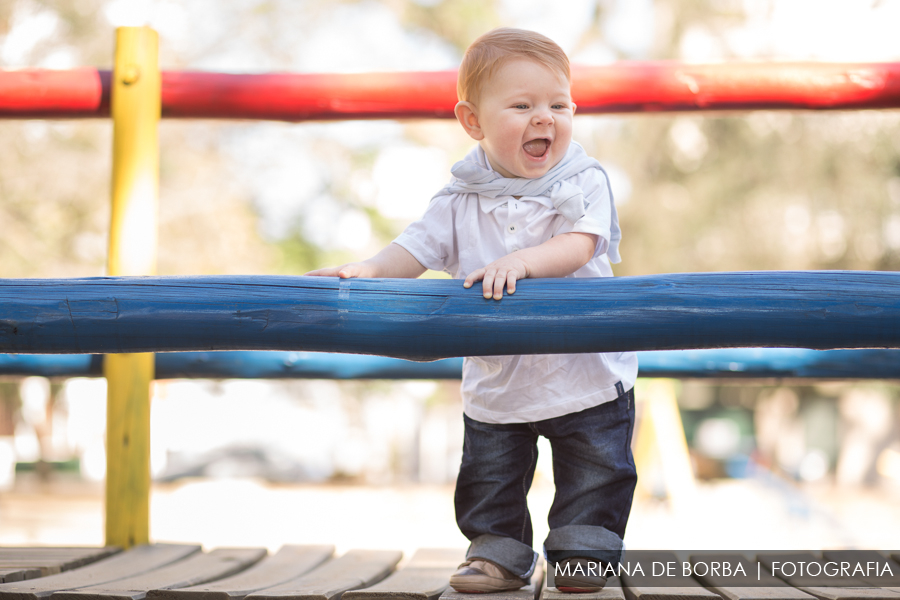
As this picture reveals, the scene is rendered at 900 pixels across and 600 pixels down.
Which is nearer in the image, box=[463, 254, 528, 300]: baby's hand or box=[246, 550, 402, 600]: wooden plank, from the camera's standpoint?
box=[463, 254, 528, 300]: baby's hand

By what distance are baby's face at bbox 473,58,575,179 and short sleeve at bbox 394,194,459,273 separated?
145mm

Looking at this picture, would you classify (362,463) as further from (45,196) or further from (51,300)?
(51,300)

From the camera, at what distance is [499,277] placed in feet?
3.67

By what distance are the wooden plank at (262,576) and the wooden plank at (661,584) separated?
615mm

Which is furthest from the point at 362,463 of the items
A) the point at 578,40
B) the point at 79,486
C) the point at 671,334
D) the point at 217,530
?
the point at 671,334

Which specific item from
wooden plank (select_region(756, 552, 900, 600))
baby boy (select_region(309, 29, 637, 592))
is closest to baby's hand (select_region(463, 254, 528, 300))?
baby boy (select_region(309, 29, 637, 592))

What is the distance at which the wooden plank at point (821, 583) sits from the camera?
1.21 metres

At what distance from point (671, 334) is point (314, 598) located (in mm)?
667

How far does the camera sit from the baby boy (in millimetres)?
1318

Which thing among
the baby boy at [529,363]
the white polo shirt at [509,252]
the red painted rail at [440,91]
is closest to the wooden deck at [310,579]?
the baby boy at [529,363]

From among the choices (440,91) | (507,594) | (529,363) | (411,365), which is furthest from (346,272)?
(440,91)

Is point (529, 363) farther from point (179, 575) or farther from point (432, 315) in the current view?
point (179, 575)

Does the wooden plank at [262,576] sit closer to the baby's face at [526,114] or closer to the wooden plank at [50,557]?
the wooden plank at [50,557]

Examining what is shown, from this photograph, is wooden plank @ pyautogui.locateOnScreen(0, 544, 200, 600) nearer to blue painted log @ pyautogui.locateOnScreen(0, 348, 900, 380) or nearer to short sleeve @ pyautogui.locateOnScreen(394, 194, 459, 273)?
blue painted log @ pyautogui.locateOnScreen(0, 348, 900, 380)
